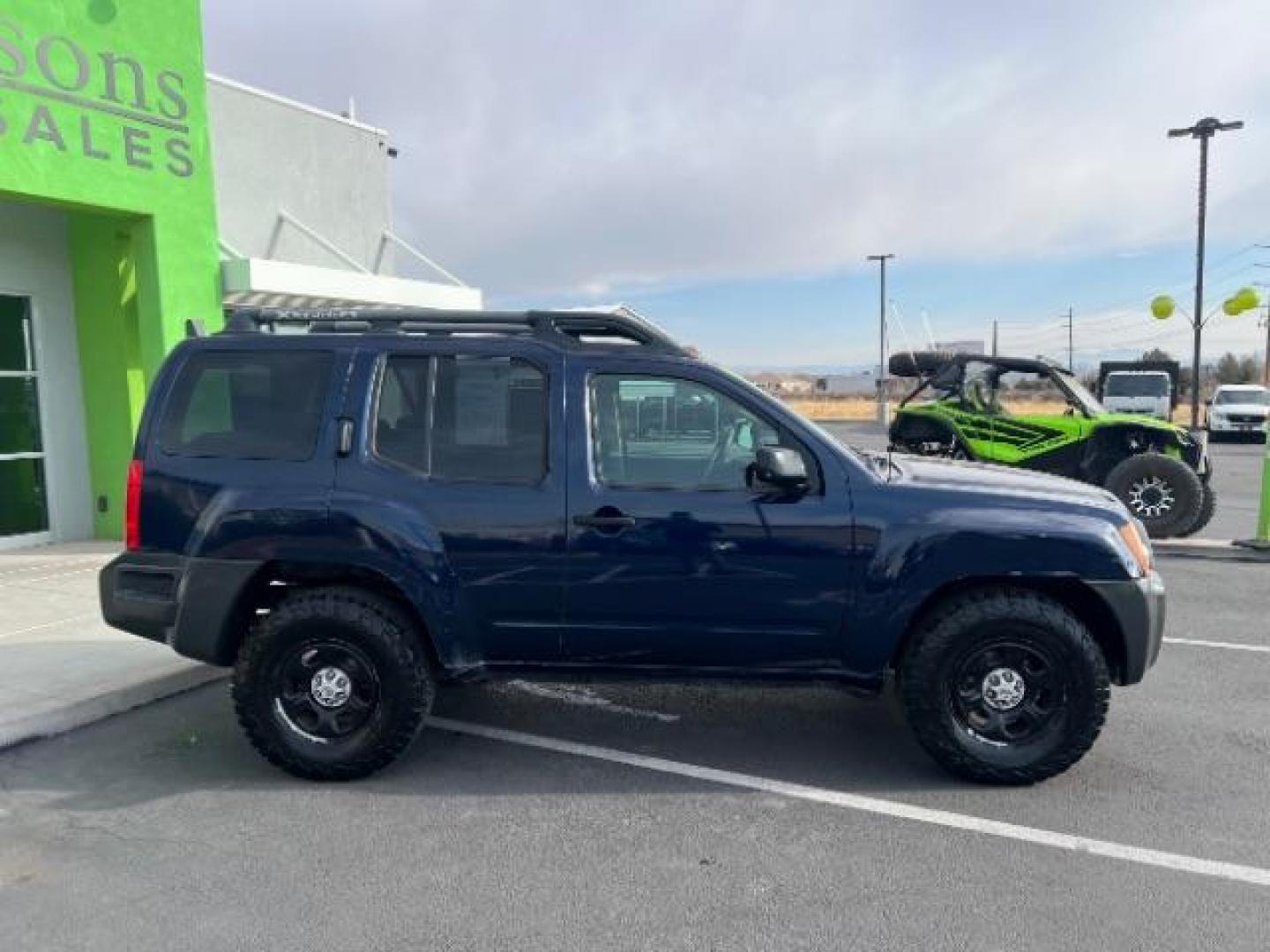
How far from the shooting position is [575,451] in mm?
3787

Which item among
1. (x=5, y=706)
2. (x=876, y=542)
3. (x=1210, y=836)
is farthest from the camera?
(x=5, y=706)

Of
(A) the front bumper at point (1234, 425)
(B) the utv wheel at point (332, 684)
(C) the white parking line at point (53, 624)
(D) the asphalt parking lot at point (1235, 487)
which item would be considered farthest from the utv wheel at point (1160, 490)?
(A) the front bumper at point (1234, 425)

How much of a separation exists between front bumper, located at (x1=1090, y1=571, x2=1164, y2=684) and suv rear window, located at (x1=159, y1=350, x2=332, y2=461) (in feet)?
11.4

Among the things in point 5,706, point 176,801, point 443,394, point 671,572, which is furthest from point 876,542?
point 5,706

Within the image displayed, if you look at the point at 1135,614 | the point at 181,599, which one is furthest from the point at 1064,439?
the point at 181,599

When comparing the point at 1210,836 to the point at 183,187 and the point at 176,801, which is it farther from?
the point at 183,187

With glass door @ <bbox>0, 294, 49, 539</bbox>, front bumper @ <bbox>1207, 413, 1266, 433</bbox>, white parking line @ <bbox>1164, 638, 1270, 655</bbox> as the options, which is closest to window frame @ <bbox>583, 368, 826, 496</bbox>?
white parking line @ <bbox>1164, 638, 1270, 655</bbox>

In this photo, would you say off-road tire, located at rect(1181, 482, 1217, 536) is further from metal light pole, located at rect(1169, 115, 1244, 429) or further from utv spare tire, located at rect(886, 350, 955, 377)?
metal light pole, located at rect(1169, 115, 1244, 429)

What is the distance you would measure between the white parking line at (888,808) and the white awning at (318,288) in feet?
18.7

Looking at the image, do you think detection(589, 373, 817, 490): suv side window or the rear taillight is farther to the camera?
the rear taillight

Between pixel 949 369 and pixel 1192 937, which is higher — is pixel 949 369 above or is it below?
above

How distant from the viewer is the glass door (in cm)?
866

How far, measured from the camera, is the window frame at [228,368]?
12.7 ft

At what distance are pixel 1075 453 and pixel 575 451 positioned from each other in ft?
24.7
